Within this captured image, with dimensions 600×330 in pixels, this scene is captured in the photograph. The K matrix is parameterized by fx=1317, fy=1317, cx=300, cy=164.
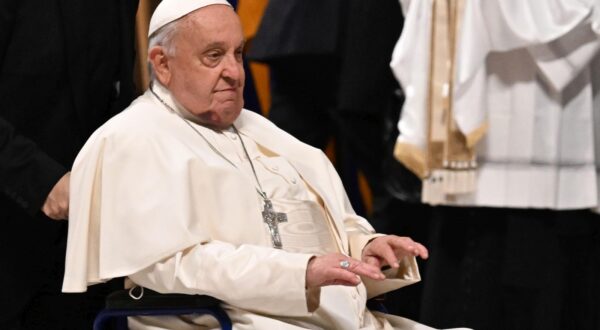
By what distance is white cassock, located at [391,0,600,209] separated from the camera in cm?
515

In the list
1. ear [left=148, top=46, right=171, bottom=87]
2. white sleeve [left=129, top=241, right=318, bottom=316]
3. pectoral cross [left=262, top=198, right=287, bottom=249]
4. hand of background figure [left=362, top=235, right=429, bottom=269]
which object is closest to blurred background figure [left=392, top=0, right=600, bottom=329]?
hand of background figure [left=362, top=235, right=429, bottom=269]

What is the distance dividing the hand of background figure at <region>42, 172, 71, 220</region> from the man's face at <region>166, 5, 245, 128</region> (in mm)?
436

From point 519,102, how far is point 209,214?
1882mm

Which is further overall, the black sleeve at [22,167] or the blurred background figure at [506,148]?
the blurred background figure at [506,148]

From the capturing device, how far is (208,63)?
385cm

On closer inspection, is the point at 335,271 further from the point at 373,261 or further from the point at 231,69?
the point at 231,69

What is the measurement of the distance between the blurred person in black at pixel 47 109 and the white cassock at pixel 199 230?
1.40ft

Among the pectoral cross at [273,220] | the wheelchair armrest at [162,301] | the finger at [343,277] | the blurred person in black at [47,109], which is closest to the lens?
the finger at [343,277]

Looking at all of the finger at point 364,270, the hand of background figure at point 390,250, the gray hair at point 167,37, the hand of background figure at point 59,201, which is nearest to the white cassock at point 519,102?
the hand of background figure at point 390,250

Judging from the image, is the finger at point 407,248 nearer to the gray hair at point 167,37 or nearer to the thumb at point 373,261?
the thumb at point 373,261

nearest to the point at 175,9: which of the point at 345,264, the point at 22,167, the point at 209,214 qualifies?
the point at 209,214

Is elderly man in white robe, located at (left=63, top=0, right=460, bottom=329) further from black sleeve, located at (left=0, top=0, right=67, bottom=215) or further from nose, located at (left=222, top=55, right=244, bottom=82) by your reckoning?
black sleeve, located at (left=0, top=0, right=67, bottom=215)

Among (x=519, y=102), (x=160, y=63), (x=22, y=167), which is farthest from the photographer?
(x=519, y=102)

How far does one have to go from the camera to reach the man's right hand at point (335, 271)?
3.39m
